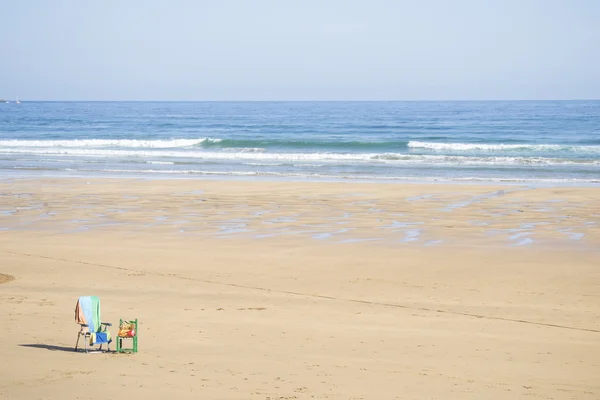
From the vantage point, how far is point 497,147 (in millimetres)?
41594

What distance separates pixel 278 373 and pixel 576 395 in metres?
→ 2.69

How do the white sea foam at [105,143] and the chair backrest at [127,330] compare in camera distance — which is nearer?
the chair backrest at [127,330]

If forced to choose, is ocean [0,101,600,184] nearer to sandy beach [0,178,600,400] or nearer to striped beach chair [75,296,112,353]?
sandy beach [0,178,600,400]

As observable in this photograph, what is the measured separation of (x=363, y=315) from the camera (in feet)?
30.0

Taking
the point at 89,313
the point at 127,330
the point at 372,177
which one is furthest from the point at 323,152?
the point at 127,330

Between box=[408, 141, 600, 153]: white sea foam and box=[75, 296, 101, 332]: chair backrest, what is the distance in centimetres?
3535

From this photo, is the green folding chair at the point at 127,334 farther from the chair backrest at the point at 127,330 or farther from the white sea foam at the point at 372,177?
the white sea foam at the point at 372,177

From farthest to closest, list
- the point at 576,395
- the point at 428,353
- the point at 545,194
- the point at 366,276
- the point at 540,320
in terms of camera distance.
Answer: the point at 545,194 → the point at 366,276 → the point at 540,320 → the point at 428,353 → the point at 576,395

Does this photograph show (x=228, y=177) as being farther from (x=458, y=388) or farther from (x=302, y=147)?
(x=458, y=388)

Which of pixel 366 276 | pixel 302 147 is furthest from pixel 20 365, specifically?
pixel 302 147

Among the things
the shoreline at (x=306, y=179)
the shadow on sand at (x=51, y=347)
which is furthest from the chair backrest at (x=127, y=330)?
the shoreline at (x=306, y=179)

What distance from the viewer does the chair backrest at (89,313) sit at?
754 centimetres

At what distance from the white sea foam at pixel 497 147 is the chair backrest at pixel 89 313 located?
116 ft

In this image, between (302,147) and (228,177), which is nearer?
(228,177)
